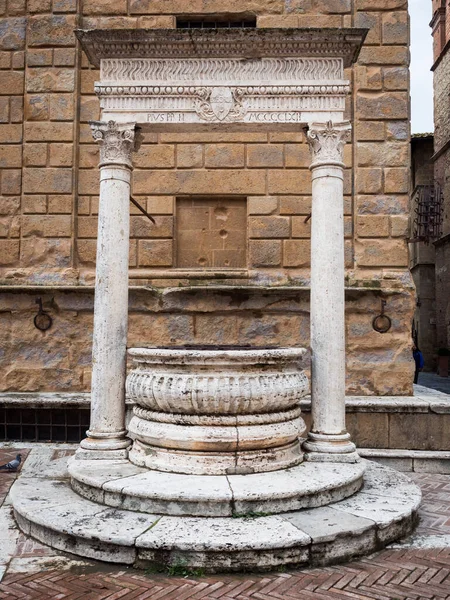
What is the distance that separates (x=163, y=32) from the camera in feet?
17.1

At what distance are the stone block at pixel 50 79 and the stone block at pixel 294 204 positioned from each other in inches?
146

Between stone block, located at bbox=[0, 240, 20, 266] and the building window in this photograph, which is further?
the building window

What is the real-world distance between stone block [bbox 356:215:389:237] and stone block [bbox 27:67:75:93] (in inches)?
193

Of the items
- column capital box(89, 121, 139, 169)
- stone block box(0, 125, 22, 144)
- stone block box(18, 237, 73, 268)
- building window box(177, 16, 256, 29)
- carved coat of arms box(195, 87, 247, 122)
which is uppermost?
building window box(177, 16, 256, 29)

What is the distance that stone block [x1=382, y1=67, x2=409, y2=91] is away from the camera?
8359mm

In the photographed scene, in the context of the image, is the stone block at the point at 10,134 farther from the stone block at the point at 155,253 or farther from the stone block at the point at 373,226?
the stone block at the point at 373,226

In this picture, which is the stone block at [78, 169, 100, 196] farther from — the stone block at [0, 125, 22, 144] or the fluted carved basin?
the fluted carved basin

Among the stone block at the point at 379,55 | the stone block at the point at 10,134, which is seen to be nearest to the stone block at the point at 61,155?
the stone block at the point at 10,134

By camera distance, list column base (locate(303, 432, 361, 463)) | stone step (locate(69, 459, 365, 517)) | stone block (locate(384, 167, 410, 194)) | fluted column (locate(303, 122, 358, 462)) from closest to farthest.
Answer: stone step (locate(69, 459, 365, 517))
column base (locate(303, 432, 361, 463))
fluted column (locate(303, 122, 358, 462))
stone block (locate(384, 167, 410, 194))

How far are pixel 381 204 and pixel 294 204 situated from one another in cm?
130

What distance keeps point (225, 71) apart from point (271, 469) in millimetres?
3722

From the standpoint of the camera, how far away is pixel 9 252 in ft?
27.9

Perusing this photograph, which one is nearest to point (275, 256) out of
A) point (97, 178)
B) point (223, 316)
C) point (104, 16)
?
point (223, 316)

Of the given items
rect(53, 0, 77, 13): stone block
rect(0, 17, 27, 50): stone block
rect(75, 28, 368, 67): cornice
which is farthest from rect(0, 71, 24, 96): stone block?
rect(75, 28, 368, 67): cornice
